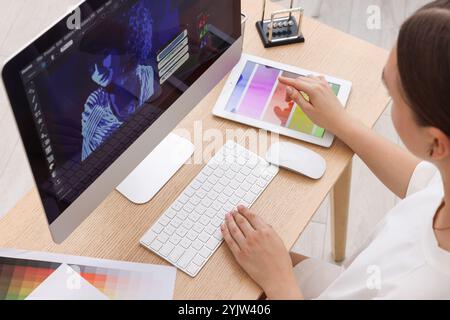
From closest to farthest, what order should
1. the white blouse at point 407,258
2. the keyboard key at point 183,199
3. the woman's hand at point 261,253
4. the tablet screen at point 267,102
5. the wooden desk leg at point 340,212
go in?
the white blouse at point 407,258
the woman's hand at point 261,253
the keyboard key at point 183,199
the tablet screen at point 267,102
the wooden desk leg at point 340,212

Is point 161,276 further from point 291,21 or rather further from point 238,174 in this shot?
point 291,21

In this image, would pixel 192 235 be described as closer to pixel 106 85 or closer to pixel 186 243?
pixel 186 243

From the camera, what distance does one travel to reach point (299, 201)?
1210mm

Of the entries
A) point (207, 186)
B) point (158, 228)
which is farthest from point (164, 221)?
point (207, 186)

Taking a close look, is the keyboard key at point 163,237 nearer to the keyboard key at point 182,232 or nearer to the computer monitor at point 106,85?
the keyboard key at point 182,232

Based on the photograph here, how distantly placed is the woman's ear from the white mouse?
0.31 meters

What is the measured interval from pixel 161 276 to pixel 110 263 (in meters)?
0.10

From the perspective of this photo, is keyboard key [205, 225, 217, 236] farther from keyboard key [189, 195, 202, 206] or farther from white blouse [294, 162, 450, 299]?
white blouse [294, 162, 450, 299]

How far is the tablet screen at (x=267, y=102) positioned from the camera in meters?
1.31

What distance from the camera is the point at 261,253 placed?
3.68 ft

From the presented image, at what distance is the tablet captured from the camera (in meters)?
1.30

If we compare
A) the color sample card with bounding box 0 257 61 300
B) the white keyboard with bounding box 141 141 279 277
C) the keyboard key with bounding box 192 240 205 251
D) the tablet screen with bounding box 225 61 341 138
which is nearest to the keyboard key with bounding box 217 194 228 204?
the white keyboard with bounding box 141 141 279 277

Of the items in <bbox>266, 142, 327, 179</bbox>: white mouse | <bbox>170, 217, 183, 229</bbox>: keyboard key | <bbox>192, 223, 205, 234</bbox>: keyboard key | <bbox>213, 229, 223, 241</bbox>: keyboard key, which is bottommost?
<bbox>213, 229, 223, 241</bbox>: keyboard key

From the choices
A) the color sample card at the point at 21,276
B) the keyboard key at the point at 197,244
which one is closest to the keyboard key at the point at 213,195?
the keyboard key at the point at 197,244
